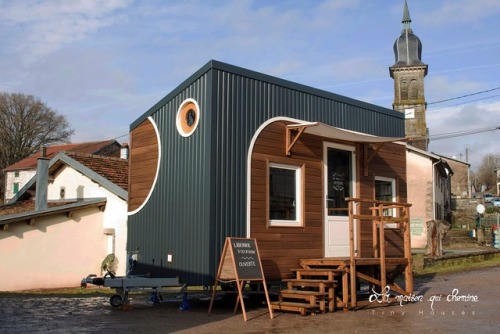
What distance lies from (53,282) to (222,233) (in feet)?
31.8

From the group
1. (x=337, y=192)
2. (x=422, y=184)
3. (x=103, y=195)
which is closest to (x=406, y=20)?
(x=422, y=184)

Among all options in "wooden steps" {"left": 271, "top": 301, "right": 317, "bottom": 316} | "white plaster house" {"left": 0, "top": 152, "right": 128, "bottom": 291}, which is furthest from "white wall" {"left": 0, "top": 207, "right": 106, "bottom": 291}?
"wooden steps" {"left": 271, "top": 301, "right": 317, "bottom": 316}

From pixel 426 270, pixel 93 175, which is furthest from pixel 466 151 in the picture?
pixel 93 175

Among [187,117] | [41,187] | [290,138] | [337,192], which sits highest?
[187,117]

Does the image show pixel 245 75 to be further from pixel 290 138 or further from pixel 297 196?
pixel 297 196

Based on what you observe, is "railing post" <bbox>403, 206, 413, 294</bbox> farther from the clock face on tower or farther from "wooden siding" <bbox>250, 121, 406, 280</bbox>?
the clock face on tower

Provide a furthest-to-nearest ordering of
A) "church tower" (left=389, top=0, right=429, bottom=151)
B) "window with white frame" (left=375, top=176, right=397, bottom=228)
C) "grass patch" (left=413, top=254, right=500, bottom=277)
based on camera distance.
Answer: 1. "church tower" (left=389, top=0, right=429, bottom=151)
2. "grass patch" (left=413, top=254, right=500, bottom=277)
3. "window with white frame" (left=375, top=176, right=397, bottom=228)

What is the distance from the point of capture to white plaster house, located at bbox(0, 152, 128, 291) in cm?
1664

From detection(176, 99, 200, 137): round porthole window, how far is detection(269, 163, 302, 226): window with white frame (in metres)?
1.64

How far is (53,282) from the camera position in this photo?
17422mm

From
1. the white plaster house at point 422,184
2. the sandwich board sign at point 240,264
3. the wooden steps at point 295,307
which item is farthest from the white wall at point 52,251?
the white plaster house at point 422,184

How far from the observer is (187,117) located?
34.8 ft

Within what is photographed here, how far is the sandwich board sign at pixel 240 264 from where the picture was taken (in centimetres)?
924

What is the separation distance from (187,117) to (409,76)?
56.7 meters
